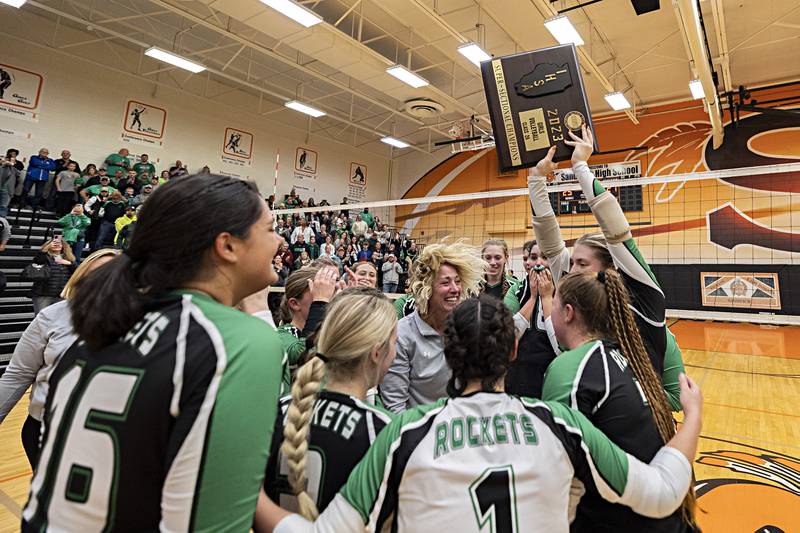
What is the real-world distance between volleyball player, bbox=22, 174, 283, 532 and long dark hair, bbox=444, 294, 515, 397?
0.53 m

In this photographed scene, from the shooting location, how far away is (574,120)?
212cm

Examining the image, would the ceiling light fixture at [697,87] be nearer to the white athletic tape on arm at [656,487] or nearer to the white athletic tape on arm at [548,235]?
the white athletic tape on arm at [548,235]

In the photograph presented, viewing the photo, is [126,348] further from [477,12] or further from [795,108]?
[795,108]

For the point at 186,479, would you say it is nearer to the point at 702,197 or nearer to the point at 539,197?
the point at 539,197

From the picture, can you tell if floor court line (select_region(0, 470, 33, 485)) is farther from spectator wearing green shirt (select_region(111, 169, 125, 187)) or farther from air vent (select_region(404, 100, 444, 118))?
air vent (select_region(404, 100, 444, 118))

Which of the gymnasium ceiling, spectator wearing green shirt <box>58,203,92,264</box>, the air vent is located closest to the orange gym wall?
the gymnasium ceiling

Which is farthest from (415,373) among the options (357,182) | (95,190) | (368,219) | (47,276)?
(357,182)

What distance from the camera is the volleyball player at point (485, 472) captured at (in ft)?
3.18

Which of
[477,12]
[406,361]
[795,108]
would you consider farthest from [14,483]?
[795,108]

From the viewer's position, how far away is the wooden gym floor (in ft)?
9.48

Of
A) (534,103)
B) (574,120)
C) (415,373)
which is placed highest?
(534,103)

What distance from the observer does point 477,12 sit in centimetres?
1071

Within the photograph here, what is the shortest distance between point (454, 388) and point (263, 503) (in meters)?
0.55

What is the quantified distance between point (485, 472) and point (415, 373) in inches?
40.7
